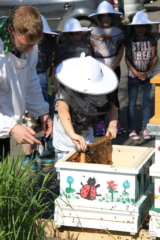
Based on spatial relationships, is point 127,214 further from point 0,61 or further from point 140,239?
point 0,61

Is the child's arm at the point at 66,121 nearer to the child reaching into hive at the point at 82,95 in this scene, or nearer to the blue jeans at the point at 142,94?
the child reaching into hive at the point at 82,95

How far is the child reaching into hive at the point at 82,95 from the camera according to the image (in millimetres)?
3037

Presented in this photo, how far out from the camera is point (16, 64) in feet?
9.25

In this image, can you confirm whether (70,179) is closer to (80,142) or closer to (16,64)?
(80,142)

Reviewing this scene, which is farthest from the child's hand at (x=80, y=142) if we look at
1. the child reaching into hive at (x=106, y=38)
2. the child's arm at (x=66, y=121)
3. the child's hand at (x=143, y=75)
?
the child's hand at (x=143, y=75)

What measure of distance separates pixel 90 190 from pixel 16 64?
3.62ft

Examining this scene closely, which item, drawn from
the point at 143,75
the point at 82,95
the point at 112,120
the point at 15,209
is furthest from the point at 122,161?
the point at 143,75

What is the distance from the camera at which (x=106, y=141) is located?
3.11 meters

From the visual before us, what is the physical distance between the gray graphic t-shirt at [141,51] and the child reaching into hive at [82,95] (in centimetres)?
269

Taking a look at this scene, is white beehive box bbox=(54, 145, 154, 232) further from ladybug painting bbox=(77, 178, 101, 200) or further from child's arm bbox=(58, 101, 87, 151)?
child's arm bbox=(58, 101, 87, 151)

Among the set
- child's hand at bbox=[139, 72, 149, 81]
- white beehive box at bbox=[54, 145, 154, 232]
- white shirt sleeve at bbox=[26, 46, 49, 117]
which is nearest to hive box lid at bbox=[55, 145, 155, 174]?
white beehive box at bbox=[54, 145, 154, 232]

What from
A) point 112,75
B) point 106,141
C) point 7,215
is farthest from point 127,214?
point 112,75

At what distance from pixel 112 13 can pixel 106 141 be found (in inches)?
131

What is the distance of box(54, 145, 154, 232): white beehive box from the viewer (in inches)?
106
